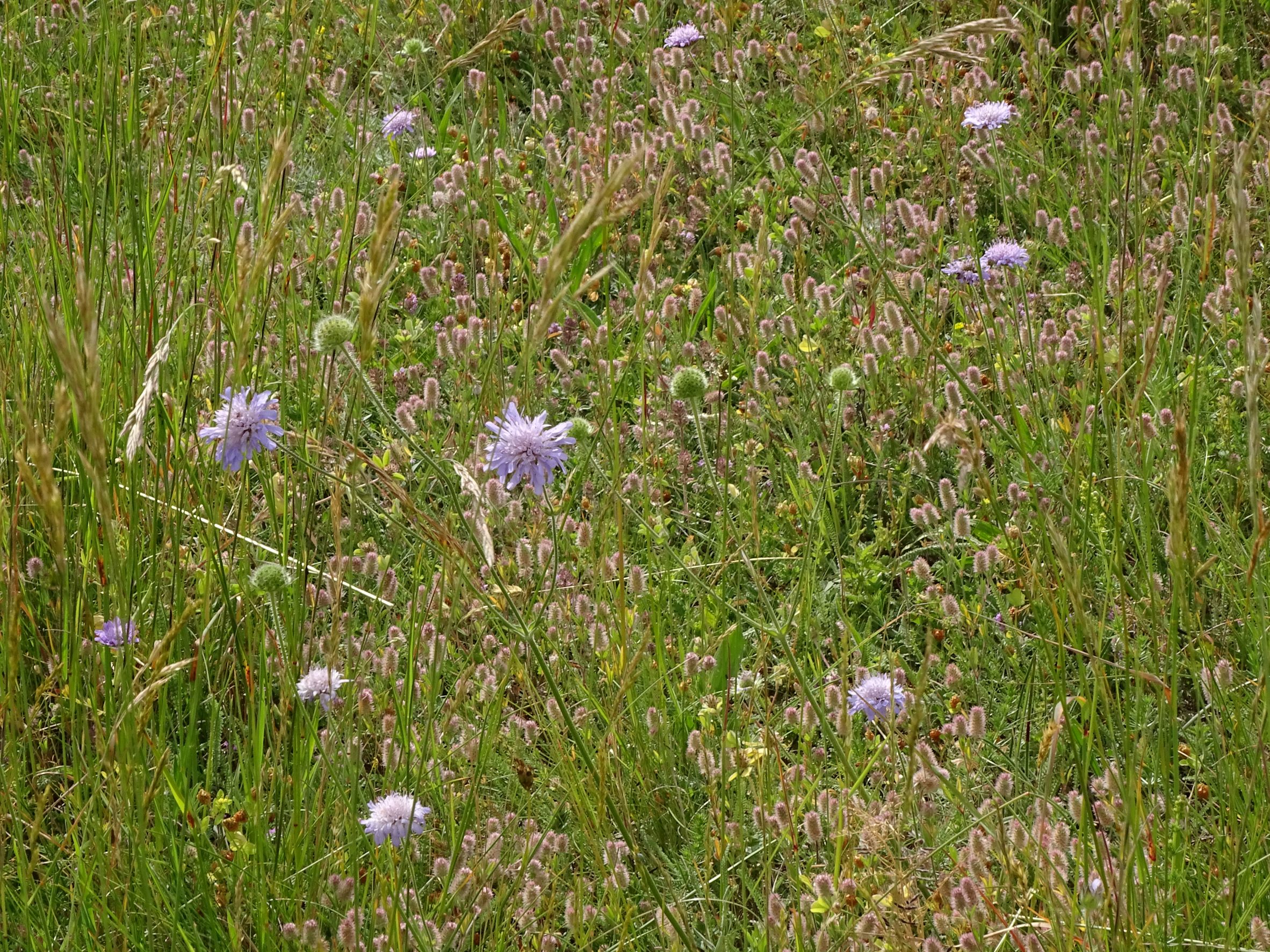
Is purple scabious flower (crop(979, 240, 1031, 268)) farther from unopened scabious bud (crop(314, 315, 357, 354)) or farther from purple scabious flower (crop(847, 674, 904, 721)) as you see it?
unopened scabious bud (crop(314, 315, 357, 354))

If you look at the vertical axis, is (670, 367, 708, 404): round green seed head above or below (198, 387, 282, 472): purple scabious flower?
below

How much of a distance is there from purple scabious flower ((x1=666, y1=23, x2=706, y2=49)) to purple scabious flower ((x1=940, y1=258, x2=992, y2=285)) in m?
1.44

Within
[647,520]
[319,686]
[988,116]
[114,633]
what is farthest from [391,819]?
[988,116]

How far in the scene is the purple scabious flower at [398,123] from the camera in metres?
3.74

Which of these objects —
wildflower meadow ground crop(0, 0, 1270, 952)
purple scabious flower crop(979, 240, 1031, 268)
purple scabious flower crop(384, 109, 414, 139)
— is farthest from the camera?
purple scabious flower crop(384, 109, 414, 139)

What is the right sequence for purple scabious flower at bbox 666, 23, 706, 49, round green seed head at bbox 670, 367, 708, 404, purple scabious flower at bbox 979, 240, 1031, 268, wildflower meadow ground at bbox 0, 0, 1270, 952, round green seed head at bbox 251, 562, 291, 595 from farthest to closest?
1. purple scabious flower at bbox 666, 23, 706, 49
2. purple scabious flower at bbox 979, 240, 1031, 268
3. round green seed head at bbox 670, 367, 708, 404
4. round green seed head at bbox 251, 562, 291, 595
5. wildflower meadow ground at bbox 0, 0, 1270, 952

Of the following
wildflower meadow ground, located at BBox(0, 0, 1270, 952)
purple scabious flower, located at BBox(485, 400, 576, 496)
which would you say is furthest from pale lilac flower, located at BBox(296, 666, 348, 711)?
purple scabious flower, located at BBox(485, 400, 576, 496)

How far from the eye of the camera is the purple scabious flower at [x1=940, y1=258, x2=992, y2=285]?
2924 millimetres

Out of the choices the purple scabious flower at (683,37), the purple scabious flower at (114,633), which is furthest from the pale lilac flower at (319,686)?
the purple scabious flower at (683,37)

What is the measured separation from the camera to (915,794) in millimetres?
1626

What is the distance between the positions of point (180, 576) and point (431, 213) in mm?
1933

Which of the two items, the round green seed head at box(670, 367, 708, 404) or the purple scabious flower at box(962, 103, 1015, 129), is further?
the purple scabious flower at box(962, 103, 1015, 129)

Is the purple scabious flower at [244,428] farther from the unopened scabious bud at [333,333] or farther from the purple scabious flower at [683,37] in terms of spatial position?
the purple scabious flower at [683,37]

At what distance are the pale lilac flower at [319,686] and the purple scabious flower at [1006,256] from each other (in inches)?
68.1
